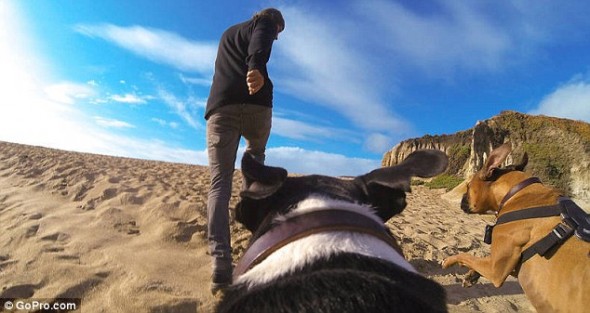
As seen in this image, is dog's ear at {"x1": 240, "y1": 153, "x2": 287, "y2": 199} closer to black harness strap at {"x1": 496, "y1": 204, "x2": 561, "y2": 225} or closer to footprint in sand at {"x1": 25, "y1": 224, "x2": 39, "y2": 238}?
black harness strap at {"x1": 496, "y1": 204, "x2": 561, "y2": 225}

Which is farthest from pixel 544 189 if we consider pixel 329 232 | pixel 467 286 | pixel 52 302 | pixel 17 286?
pixel 17 286

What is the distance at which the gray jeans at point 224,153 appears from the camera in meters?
3.28

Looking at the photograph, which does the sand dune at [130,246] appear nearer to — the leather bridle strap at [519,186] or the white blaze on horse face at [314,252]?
the leather bridle strap at [519,186]

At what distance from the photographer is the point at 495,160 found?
4.06 m

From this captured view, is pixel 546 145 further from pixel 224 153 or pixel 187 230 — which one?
pixel 224 153

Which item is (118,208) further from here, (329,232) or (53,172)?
(329,232)

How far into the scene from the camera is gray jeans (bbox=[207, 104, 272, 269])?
3275 millimetres

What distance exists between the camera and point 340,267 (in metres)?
1.08

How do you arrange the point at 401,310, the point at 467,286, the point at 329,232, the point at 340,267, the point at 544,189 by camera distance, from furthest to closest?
the point at 467,286
the point at 544,189
the point at 329,232
the point at 340,267
the point at 401,310

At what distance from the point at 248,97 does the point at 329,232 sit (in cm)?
242

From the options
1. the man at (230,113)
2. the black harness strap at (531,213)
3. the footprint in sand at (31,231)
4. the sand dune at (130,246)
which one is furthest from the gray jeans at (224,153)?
the footprint in sand at (31,231)
